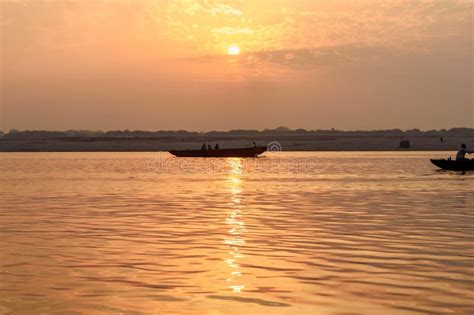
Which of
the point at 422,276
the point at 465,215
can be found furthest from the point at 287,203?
the point at 422,276

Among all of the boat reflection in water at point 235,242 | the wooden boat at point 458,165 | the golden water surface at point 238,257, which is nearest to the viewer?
the golden water surface at point 238,257

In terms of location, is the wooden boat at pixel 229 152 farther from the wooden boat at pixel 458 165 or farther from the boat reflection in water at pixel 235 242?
the boat reflection in water at pixel 235 242

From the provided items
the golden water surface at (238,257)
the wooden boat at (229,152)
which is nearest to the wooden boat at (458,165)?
the golden water surface at (238,257)

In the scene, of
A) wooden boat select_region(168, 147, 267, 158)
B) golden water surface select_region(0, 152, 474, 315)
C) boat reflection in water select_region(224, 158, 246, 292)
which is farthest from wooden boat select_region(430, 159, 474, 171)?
wooden boat select_region(168, 147, 267, 158)

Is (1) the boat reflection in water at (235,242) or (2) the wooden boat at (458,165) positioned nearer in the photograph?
(1) the boat reflection in water at (235,242)

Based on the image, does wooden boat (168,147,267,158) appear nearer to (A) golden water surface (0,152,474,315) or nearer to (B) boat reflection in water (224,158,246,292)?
(B) boat reflection in water (224,158,246,292)

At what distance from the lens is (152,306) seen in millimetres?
10633

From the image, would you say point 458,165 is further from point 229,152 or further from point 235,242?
point 229,152

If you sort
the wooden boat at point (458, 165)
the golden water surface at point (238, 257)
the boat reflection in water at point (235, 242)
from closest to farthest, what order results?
A: the golden water surface at point (238, 257) → the boat reflection in water at point (235, 242) → the wooden boat at point (458, 165)

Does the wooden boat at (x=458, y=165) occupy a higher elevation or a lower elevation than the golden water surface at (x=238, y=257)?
higher

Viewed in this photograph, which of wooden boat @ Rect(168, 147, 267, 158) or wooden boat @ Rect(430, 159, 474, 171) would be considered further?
wooden boat @ Rect(168, 147, 267, 158)

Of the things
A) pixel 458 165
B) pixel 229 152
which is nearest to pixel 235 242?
pixel 458 165

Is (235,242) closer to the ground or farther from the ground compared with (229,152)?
closer to the ground

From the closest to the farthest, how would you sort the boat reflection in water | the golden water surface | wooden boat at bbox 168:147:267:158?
the golden water surface, the boat reflection in water, wooden boat at bbox 168:147:267:158
